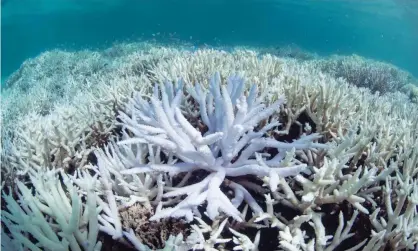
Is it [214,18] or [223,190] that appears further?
[214,18]

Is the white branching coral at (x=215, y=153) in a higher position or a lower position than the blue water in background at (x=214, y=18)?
lower

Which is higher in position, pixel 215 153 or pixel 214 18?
pixel 214 18

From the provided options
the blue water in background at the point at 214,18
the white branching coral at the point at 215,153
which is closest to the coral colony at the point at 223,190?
the white branching coral at the point at 215,153

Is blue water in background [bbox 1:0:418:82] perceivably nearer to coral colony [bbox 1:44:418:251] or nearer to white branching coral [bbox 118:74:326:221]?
coral colony [bbox 1:44:418:251]

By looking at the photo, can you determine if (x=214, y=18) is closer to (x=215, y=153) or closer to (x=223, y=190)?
(x=215, y=153)

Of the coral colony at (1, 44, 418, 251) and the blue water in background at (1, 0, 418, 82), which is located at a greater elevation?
the blue water in background at (1, 0, 418, 82)

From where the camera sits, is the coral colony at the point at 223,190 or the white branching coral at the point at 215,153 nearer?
the coral colony at the point at 223,190

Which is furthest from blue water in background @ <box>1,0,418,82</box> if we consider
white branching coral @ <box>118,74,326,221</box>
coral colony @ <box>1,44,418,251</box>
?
white branching coral @ <box>118,74,326,221</box>

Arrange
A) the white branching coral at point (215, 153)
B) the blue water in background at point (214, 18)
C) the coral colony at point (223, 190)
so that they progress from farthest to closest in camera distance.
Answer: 1. the blue water in background at point (214, 18)
2. the white branching coral at point (215, 153)
3. the coral colony at point (223, 190)

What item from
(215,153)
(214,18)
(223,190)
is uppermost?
(214,18)

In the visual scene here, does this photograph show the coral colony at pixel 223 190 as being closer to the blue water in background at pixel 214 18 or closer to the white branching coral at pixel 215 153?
the white branching coral at pixel 215 153

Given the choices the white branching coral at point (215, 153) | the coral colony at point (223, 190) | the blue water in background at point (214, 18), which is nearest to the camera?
the coral colony at point (223, 190)

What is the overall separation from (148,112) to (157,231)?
0.91 metres

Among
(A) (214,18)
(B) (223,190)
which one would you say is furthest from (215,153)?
(A) (214,18)
